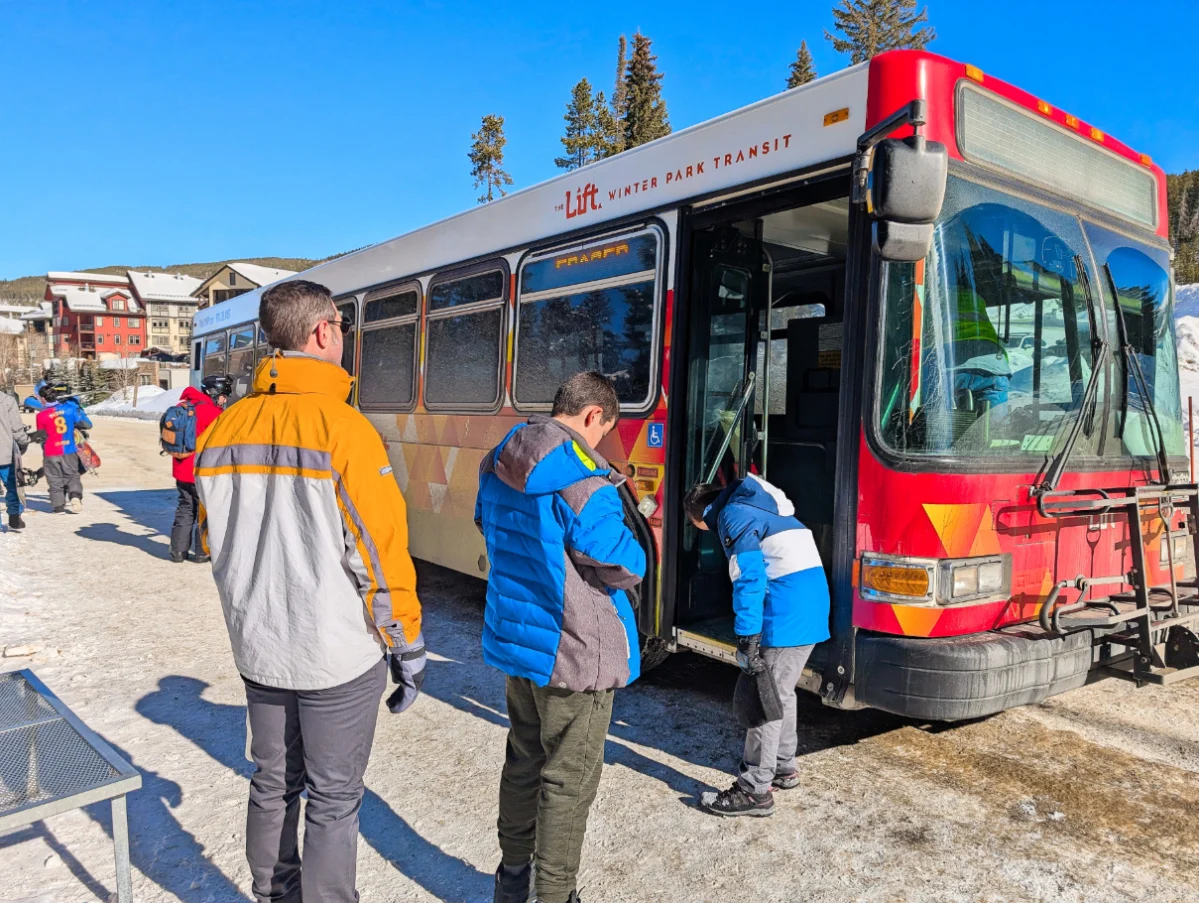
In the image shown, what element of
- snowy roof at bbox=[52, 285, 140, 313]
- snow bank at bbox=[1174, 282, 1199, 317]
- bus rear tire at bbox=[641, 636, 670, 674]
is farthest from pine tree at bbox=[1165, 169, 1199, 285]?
snowy roof at bbox=[52, 285, 140, 313]

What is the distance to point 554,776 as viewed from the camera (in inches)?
104

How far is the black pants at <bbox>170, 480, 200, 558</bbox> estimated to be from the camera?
885 centimetres

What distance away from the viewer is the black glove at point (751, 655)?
3514mm

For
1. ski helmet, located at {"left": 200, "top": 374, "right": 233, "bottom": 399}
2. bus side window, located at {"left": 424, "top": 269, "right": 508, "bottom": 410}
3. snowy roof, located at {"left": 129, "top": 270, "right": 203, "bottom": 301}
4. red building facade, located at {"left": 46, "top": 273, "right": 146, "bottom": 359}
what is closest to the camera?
bus side window, located at {"left": 424, "top": 269, "right": 508, "bottom": 410}

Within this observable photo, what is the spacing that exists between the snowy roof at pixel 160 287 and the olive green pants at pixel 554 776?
375ft

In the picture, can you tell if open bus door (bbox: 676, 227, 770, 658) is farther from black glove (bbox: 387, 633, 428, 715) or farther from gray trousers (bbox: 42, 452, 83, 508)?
gray trousers (bbox: 42, 452, 83, 508)

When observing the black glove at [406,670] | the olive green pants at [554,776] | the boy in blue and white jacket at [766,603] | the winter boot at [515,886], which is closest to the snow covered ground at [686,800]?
the boy in blue and white jacket at [766,603]

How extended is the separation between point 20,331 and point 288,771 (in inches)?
4753

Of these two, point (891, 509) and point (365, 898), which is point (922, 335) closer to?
point (891, 509)

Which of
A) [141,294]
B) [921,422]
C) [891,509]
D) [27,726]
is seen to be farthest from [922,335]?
[141,294]

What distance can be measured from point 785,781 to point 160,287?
120054 millimetres

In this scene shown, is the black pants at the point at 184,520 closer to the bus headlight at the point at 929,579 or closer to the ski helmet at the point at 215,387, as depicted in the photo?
the ski helmet at the point at 215,387

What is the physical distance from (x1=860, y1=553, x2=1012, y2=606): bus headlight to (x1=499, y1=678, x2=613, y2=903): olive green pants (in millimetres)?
1538

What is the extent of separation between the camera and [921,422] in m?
3.67
